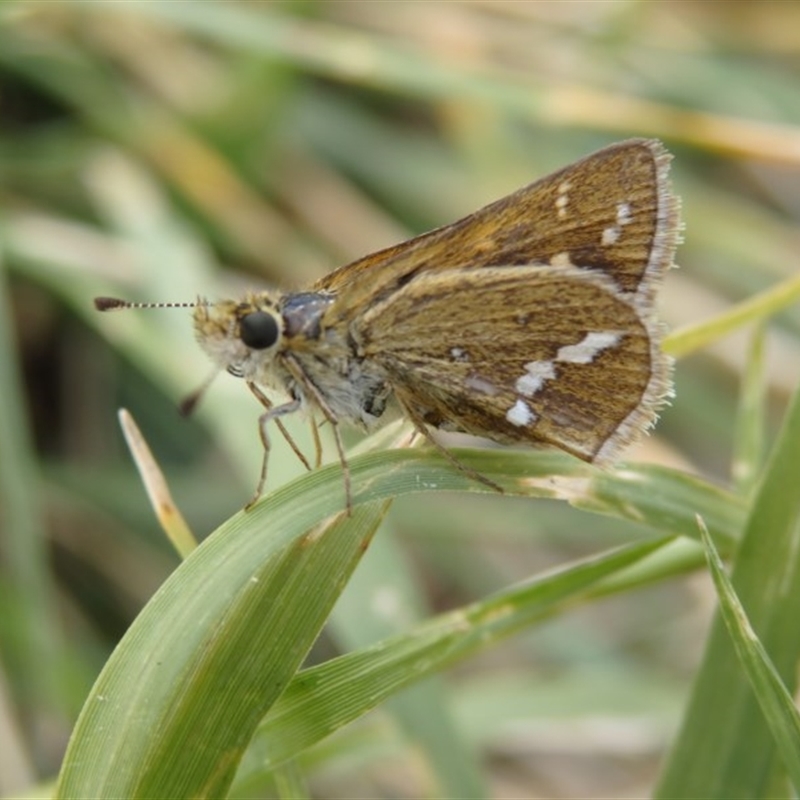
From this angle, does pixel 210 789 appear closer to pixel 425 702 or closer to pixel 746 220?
pixel 425 702

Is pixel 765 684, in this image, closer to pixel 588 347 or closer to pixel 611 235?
pixel 588 347

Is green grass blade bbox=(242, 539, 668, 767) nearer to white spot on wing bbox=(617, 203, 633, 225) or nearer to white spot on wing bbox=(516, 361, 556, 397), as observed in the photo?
white spot on wing bbox=(516, 361, 556, 397)

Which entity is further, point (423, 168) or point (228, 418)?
point (423, 168)

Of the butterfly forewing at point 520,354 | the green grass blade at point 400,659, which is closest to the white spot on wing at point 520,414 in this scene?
the butterfly forewing at point 520,354

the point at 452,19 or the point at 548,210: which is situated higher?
the point at 548,210

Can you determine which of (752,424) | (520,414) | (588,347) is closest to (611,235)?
(588,347)

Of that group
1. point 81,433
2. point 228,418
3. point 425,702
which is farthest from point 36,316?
point 425,702
